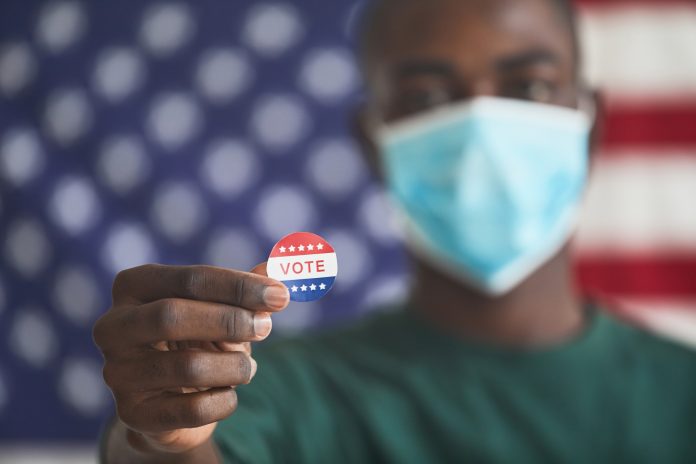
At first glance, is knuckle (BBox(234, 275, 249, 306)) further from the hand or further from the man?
the man

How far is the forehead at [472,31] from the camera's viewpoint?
1.22 metres

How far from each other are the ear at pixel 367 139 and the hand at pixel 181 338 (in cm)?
80

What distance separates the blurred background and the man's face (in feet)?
2.20

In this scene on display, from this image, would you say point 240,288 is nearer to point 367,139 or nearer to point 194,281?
point 194,281

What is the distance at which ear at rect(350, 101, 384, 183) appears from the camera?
55.6 inches

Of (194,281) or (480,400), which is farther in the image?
(480,400)

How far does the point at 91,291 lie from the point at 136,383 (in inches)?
53.1

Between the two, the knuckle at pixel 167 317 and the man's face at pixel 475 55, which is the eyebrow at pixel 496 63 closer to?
the man's face at pixel 475 55

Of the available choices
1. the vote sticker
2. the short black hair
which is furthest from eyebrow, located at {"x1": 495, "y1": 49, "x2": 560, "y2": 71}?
the vote sticker

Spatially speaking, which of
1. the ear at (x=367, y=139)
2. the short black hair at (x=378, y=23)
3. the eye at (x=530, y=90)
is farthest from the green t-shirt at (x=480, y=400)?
the short black hair at (x=378, y=23)

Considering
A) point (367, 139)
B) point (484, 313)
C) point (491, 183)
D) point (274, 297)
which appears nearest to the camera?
point (274, 297)

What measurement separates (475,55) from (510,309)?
45 centimetres

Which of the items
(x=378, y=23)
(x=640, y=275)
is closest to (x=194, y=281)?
(x=378, y=23)

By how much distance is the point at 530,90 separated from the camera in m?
1.24
